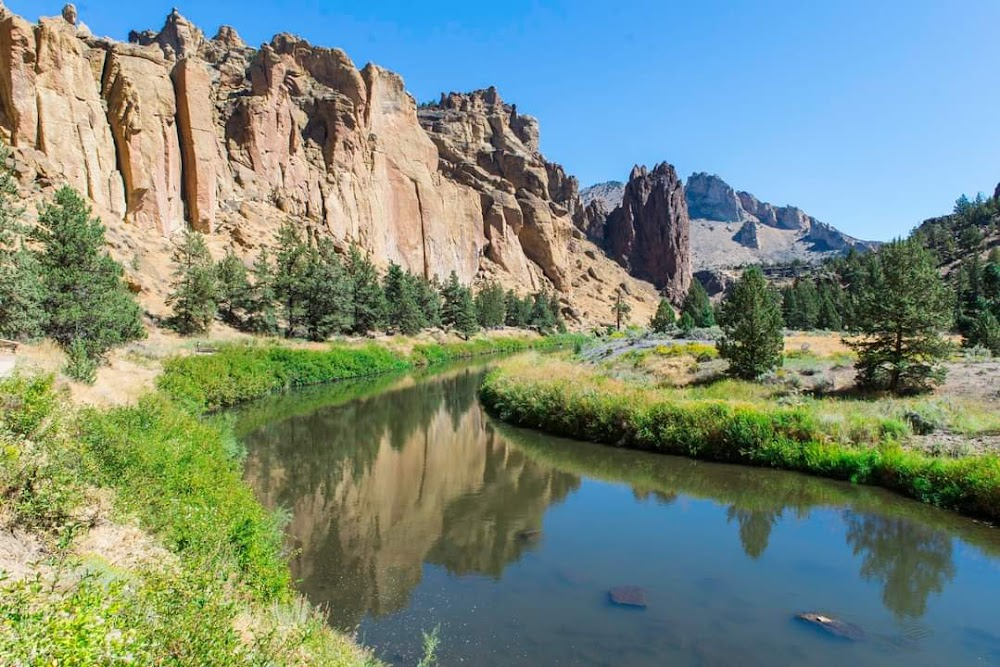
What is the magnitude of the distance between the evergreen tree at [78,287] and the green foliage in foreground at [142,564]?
1238cm

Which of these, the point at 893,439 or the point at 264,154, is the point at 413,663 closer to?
the point at 893,439

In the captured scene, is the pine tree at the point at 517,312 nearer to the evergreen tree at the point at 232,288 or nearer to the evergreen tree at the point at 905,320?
the evergreen tree at the point at 232,288

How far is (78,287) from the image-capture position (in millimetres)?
23094

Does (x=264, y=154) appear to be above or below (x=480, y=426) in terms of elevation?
above

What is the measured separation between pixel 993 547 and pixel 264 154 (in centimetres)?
7329

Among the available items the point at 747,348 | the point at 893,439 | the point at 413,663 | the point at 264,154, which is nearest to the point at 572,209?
the point at 264,154

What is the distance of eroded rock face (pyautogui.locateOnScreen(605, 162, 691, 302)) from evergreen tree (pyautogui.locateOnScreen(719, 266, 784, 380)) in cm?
11740

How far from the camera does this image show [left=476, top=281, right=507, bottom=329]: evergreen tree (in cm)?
7881

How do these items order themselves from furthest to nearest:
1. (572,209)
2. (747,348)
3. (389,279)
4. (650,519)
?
(572,209)
(389,279)
(747,348)
(650,519)

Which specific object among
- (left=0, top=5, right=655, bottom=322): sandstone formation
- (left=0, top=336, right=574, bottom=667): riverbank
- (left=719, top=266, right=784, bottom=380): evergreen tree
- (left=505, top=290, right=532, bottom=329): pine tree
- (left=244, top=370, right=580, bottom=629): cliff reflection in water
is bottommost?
(left=244, top=370, right=580, bottom=629): cliff reflection in water

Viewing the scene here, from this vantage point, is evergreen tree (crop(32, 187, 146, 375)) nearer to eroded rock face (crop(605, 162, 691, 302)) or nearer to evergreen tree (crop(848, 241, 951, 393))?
evergreen tree (crop(848, 241, 951, 393))

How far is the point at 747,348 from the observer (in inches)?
1001

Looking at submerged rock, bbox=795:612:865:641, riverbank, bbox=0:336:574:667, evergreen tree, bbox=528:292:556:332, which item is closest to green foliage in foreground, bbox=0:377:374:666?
riverbank, bbox=0:336:574:667

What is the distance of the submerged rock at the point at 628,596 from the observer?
32.3 feet
